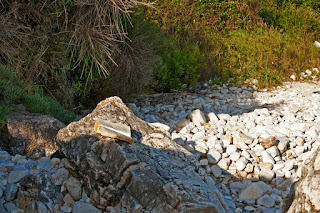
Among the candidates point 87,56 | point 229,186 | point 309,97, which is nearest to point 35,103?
point 87,56

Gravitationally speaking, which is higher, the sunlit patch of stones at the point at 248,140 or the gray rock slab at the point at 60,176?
the gray rock slab at the point at 60,176

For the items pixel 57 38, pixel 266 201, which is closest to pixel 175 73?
pixel 57 38

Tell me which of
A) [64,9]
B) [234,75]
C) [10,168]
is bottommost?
[234,75]

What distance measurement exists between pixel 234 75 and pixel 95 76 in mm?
3919

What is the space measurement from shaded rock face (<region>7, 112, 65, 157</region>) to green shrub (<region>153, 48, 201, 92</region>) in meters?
3.06

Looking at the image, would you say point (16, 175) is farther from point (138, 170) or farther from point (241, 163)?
point (241, 163)

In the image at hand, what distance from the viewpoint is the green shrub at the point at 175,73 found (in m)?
6.55

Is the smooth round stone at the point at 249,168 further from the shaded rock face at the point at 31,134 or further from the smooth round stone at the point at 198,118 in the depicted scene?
the shaded rock face at the point at 31,134

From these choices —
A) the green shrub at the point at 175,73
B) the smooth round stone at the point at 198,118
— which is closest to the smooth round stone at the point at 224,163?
the smooth round stone at the point at 198,118

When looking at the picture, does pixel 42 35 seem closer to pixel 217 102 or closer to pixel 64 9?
pixel 64 9

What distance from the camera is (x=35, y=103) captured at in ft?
13.6

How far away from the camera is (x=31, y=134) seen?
366cm

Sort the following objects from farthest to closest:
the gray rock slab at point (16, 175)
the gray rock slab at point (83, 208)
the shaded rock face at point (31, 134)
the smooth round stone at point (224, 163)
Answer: the smooth round stone at point (224, 163) < the shaded rock face at point (31, 134) < the gray rock slab at point (16, 175) < the gray rock slab at point (83, 208)

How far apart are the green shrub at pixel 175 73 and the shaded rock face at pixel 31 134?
306 cm
